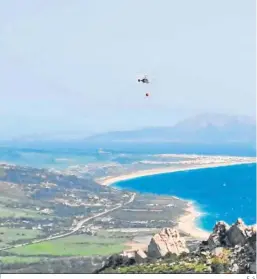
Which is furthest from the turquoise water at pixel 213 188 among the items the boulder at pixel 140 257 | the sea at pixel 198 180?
the boulder at pixel 140 257

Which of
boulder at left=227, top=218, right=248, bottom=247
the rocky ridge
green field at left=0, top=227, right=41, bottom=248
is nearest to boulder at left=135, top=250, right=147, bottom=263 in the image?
the rocky ridge

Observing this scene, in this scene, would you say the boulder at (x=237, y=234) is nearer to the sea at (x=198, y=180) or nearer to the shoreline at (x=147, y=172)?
the sea at (x=198, y=180)

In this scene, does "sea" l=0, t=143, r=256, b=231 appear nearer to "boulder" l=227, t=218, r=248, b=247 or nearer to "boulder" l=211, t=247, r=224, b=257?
"boulder" l=227, t=218, r=248, b=247

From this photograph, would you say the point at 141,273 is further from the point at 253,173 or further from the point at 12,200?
the point at 253,173

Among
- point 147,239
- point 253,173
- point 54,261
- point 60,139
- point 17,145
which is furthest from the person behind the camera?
point 60,139

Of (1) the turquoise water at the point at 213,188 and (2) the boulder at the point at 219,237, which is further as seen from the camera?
(1) the turquoise water at the point at 213,188

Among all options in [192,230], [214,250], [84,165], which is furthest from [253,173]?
[214,250]
